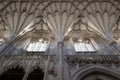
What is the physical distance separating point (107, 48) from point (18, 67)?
7.52m

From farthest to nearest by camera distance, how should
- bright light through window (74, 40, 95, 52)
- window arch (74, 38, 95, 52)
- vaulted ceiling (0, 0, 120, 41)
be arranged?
vaulted ceiling (0, 0, 120, 41), window arch (74, 38, 95, 52), bright light through window (74, 40, 95, 52)

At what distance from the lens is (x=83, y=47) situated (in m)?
16.0

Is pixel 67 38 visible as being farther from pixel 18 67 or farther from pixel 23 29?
pixel 18 67

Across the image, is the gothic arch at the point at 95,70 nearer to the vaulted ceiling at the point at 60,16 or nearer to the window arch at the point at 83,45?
the window arch at the point at 83,45

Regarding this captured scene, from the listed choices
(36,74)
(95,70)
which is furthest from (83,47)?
(36,74)

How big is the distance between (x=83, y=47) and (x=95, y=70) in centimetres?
507

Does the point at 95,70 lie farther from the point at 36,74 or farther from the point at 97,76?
the point at 36,74

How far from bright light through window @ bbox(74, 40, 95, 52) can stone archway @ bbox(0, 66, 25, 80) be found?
224 inches

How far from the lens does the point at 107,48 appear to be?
47.9 ft

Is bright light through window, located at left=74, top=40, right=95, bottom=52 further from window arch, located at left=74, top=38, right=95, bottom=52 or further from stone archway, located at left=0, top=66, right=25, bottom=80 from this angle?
stone archway, located at left=0, top=66, right=25, bottom=80

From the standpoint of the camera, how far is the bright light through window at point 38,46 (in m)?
15.3

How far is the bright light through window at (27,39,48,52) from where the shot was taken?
601 inches

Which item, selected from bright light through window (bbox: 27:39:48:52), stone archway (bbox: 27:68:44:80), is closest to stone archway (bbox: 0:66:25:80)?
stone archway (bbox: 27:68:44:80)

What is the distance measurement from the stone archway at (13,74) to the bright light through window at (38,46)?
4046mm
